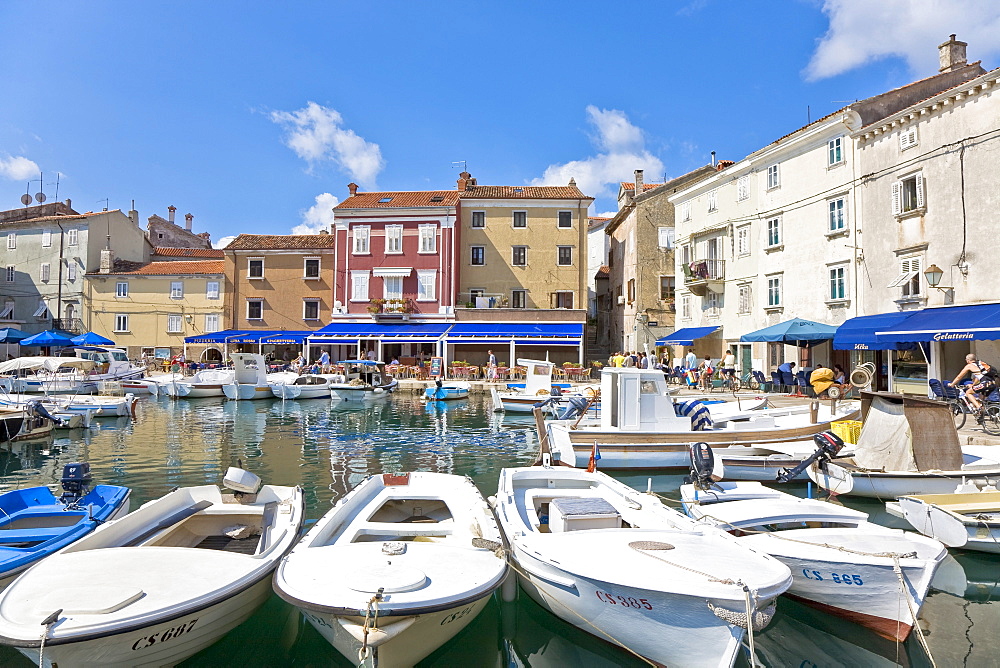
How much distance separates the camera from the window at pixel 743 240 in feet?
101

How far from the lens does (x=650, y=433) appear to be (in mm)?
13836

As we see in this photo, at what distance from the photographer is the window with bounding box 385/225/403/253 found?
41.2 m

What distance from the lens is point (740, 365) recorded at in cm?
3117

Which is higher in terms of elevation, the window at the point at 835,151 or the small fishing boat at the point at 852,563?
the window at the point at 835,151

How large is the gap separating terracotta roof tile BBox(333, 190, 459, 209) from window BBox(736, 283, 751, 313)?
771 inches

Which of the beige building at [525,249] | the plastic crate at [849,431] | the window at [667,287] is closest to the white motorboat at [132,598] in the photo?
the plastic crate at [849,431]

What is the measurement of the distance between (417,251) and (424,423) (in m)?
20.6

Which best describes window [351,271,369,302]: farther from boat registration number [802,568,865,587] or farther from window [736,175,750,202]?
boat registration number [802,568,865,587]

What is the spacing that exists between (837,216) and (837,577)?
23.2m

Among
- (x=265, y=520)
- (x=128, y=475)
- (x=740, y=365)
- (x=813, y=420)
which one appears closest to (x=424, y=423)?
(x=128, y=475)

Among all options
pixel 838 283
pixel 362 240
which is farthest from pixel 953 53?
pixel 362 240

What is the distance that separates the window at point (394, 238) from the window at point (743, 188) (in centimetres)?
2098

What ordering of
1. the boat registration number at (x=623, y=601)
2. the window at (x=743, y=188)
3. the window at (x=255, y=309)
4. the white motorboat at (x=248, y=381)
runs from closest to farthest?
the boat registration number at (x=623, y=601) < the white motorboat at (x=248, y=381) < the window at (x=743, y=188) < the window at (x=255, y=309)

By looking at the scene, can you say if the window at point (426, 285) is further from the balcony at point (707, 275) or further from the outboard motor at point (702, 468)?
the outboard motor at point (702, 468)
